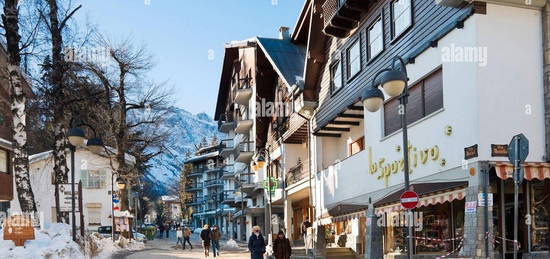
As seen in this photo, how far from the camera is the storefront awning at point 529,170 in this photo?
42.9 ft

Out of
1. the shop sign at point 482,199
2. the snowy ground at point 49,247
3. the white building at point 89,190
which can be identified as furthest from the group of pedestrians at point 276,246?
the white building at point 89,190

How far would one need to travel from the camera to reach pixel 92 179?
51.1 metres

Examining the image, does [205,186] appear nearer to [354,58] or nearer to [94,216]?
[94,216]

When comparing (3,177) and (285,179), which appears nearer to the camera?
(3,177)

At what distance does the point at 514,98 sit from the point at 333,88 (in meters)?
13.1

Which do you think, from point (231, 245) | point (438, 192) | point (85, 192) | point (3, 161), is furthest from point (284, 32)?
point (438, 192)

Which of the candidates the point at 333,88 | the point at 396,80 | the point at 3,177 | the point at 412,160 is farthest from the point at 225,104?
the point at 396,80

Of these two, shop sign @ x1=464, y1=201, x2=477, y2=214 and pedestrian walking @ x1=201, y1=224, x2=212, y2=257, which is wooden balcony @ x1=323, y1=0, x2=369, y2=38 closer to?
shop sign @ x1=464, y1=201, x2=477, y2=214

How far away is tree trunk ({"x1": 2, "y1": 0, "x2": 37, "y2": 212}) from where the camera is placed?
17719 millimetres

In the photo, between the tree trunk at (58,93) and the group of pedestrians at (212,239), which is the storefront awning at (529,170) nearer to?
the tree trunk at (58,93)

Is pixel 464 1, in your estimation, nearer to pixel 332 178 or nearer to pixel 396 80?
pixel 396 80

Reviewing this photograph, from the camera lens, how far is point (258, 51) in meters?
41.0

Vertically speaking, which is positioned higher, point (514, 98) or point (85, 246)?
point (514, 98)

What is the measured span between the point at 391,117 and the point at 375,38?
11.1 feet
